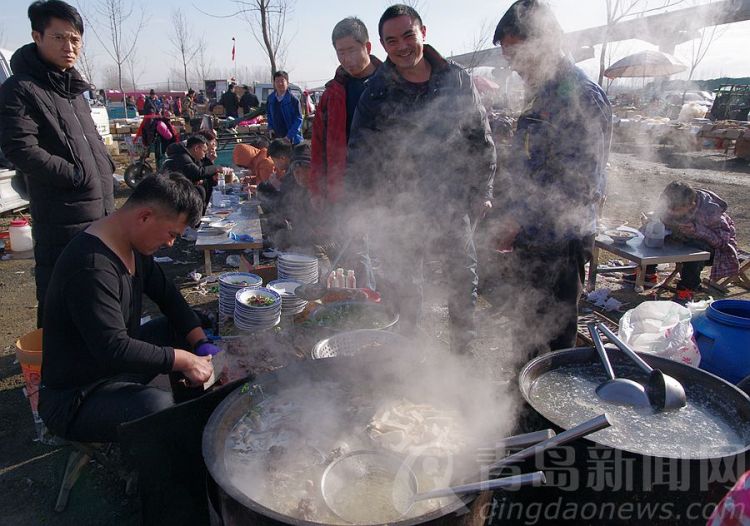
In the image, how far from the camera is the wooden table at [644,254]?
532 cm

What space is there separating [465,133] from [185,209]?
7.03 feet

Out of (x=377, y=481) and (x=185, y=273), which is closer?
(x=377, y=481)

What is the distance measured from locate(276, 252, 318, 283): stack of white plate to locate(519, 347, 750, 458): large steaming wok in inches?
107

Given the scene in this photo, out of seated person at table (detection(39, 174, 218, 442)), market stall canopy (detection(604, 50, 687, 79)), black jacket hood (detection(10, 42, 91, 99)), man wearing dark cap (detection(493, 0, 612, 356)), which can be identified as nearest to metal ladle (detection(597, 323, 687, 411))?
man wearing dark cap (detection(493, 0, 612, 356))

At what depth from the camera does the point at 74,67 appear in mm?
3496

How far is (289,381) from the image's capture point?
8.16 feet

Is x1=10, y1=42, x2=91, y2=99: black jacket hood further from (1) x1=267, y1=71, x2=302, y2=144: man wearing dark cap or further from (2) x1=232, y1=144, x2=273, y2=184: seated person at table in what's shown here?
(1) x1=267, y1=71, x2=302, y2=144: man wearing dark cap

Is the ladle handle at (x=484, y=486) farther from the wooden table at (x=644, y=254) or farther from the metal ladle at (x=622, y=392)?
the wooden table at (x=644, y=254)

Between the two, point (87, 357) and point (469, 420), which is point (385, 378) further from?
point (87, 357)

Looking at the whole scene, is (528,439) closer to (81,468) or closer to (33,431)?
(81,468)

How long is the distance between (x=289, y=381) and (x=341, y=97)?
266cm

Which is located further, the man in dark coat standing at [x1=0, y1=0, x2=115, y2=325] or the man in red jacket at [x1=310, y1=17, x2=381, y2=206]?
the man in red jacket at [x1=310, y1=17, x2=381, y2=206]

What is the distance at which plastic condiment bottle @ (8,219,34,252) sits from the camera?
7180 millimetres

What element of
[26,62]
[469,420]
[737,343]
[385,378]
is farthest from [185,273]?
[737,343]
